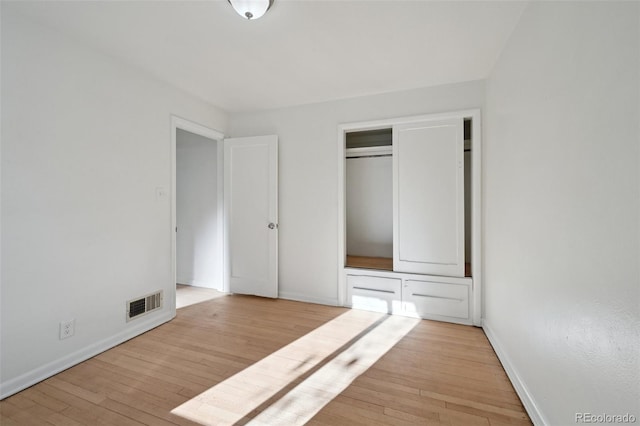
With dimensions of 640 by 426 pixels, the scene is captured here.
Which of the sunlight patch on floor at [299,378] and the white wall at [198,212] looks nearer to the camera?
the sunlight patch on floor at [299,378]

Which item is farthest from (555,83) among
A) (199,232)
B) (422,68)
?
(199,232)

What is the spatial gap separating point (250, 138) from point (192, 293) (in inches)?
94.2

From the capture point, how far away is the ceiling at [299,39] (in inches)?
72.3

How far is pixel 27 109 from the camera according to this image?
1899 mm

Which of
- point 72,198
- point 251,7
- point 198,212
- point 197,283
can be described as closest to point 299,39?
point 251,7

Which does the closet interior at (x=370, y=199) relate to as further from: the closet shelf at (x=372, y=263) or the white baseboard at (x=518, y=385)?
the white baseboard at (x=518, y=385)

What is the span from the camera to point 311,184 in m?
3.54

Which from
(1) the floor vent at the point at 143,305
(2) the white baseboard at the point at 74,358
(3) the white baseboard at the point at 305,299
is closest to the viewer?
(2) the white baseboard at the point at 74,358

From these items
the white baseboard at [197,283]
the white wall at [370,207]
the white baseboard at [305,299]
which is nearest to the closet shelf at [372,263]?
the white wall at [370,207]

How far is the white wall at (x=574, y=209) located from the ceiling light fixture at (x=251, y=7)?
1617 mm

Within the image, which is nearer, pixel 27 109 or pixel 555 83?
pixel 555 83

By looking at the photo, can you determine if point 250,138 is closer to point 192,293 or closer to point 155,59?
point 155,59

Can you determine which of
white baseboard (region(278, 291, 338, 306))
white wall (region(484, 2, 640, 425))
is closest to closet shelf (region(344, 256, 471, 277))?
white baseboard (region(278, 291, 338, 306))

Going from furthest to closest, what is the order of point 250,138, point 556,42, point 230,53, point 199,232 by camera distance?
point 199,232 → point 250,138 → point 230,53 → point 556,42
